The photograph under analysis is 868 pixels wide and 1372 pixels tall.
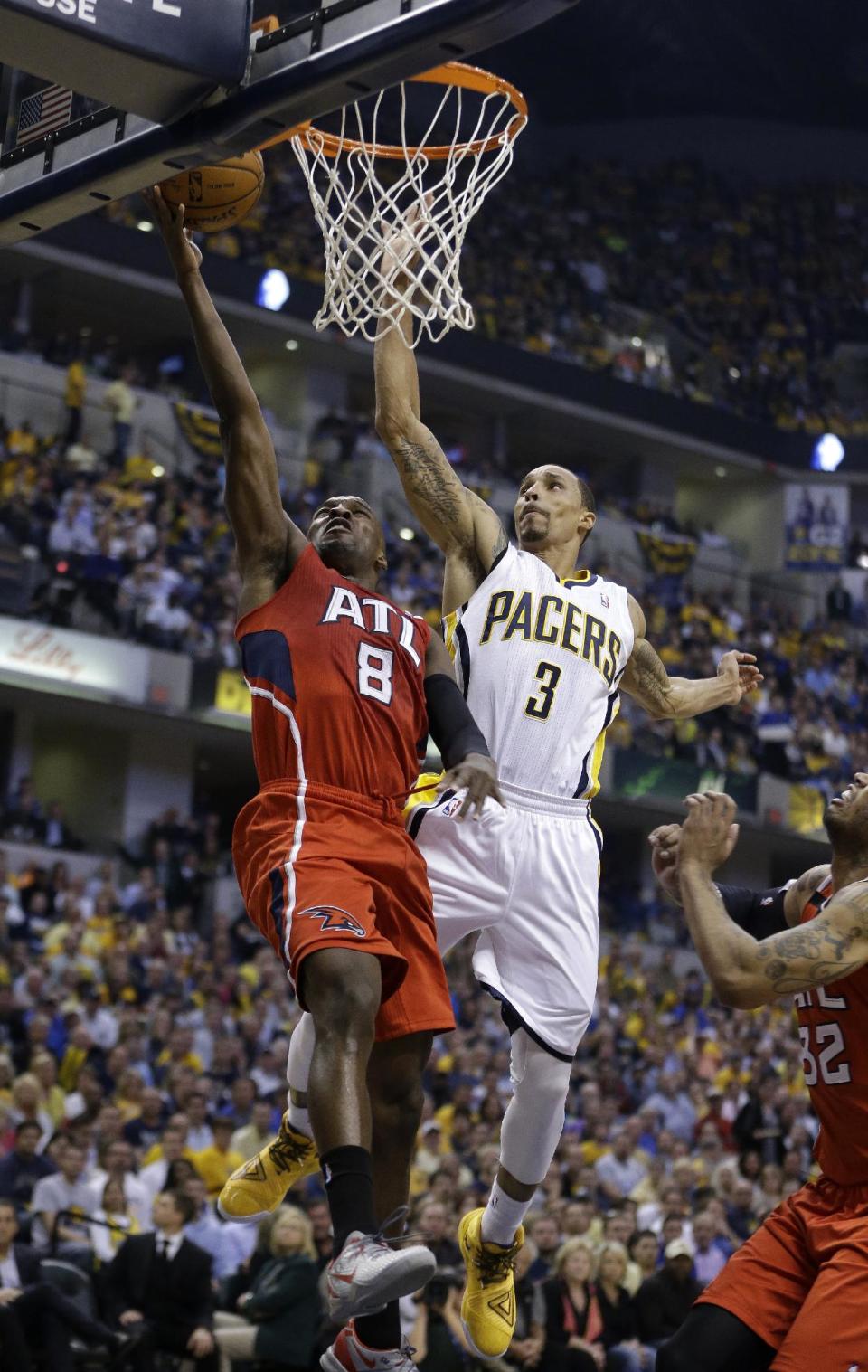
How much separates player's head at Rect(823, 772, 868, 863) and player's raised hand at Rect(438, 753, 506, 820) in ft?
3.25

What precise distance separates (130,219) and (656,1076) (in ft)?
47.3

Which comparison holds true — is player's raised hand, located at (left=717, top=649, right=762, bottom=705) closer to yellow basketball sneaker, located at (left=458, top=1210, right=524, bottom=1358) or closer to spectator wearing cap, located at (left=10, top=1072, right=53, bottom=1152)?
yellow basketball sneaker, located at (left=458, top=1210, right=524, bottom=1358)

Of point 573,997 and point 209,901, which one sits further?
point 209,901

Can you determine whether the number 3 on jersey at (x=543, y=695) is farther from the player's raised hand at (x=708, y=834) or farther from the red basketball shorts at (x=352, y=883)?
the player's raised hand at (x=708, y=834)

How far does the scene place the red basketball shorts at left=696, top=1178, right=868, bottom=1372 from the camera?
15.5 feet

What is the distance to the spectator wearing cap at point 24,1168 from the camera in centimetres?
1025

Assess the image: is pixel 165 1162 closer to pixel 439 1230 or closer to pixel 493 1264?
pixel 439 1230

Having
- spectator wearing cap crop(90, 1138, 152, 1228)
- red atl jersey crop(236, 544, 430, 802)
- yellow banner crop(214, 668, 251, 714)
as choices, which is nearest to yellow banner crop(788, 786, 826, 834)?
yellow banner crop(214, 668, 251, 714)

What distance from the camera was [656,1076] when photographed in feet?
59.0

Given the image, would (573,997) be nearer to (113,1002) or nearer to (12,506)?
(113,1002)

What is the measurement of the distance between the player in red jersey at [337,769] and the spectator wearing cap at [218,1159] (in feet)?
22.4

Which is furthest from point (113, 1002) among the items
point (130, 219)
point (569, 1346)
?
point (130, 219)

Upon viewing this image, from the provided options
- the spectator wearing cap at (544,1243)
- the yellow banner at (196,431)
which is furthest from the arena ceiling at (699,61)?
the spectator wearing cap at (544,1243)

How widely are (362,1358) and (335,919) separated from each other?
1128 millimetres
